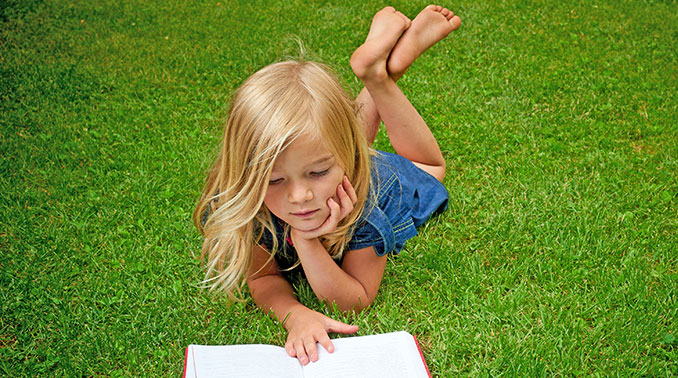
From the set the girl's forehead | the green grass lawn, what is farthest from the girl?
the green grass lawn

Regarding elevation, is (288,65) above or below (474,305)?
above

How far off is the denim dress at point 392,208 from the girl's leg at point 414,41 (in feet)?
1.30

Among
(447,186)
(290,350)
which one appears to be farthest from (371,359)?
(447,186)

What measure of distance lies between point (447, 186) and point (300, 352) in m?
1.64

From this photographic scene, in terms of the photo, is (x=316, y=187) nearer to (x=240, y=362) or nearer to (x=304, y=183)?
(x=304, y=183)

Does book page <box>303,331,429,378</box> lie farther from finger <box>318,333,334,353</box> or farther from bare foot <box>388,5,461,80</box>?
bare foot <box>388,5,461,80</box>

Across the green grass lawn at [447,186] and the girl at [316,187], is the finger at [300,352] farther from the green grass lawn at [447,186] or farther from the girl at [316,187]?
the green grass lawn at [447,186]

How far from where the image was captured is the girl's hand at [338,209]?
7.14 ft

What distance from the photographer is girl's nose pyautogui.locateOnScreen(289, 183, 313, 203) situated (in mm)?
2031

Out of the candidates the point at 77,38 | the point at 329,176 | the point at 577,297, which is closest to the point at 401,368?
the point at 329,176

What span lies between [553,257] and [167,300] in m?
1.90

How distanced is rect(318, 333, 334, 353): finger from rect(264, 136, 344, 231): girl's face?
43 cm

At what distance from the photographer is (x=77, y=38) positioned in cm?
592

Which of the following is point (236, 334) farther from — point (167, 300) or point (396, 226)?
point (396, 226)
